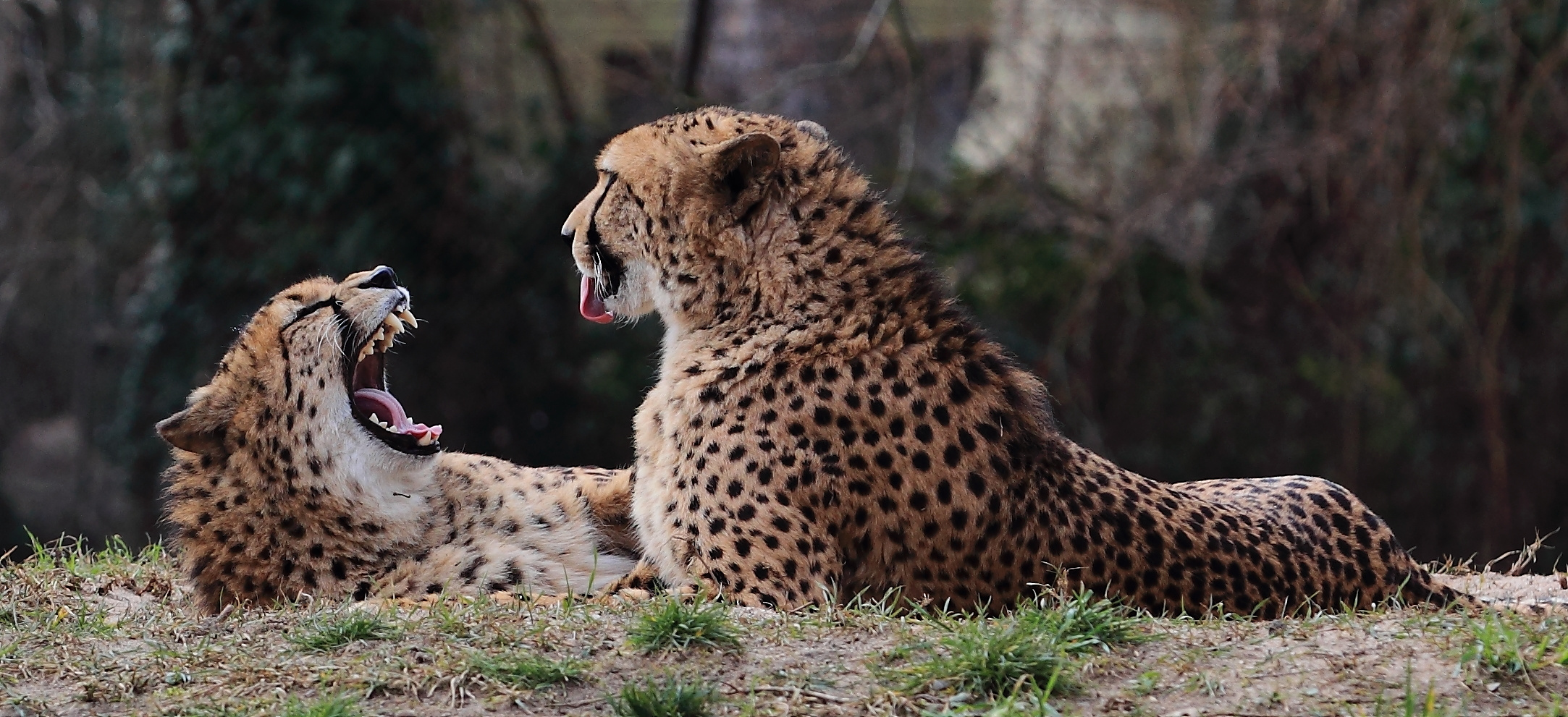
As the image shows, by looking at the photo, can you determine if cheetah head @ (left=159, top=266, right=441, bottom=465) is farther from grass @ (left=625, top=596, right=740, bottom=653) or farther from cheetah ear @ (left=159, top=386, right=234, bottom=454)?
grass @ (left=625, top=596, right=740, bottom=653)

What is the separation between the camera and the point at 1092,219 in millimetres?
8141

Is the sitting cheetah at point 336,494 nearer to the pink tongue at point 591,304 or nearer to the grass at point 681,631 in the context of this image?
the pink tongue at point 591,304

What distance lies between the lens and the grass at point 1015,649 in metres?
2.55

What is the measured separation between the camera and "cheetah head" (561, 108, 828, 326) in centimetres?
354

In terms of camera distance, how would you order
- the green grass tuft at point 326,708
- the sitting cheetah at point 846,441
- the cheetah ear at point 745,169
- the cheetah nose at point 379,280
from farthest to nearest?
the cheetah nose at point 379,280
the cheetah ear at point 745,169
the sitting cheetah at point 846,441
the green grass tuft at point 326,708

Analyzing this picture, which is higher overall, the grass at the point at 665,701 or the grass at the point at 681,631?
the grass at the point at 681,631

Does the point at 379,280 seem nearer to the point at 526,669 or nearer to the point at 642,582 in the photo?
the point at 642,582

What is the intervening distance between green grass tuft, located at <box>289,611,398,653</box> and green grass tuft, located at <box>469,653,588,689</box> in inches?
11.2

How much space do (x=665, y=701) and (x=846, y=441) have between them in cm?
94

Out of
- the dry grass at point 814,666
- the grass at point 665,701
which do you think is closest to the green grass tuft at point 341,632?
the dry grass at point 814,666

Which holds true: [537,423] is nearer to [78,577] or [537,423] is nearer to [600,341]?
[600,341]

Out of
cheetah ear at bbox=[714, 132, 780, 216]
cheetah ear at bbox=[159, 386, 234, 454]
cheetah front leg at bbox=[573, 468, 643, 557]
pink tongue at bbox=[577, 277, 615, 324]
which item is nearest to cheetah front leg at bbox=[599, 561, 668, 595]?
cheetah front leg at bbox=[573, 468, 643, 557]

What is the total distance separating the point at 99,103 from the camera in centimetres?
955

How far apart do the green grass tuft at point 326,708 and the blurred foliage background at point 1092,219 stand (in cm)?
551
